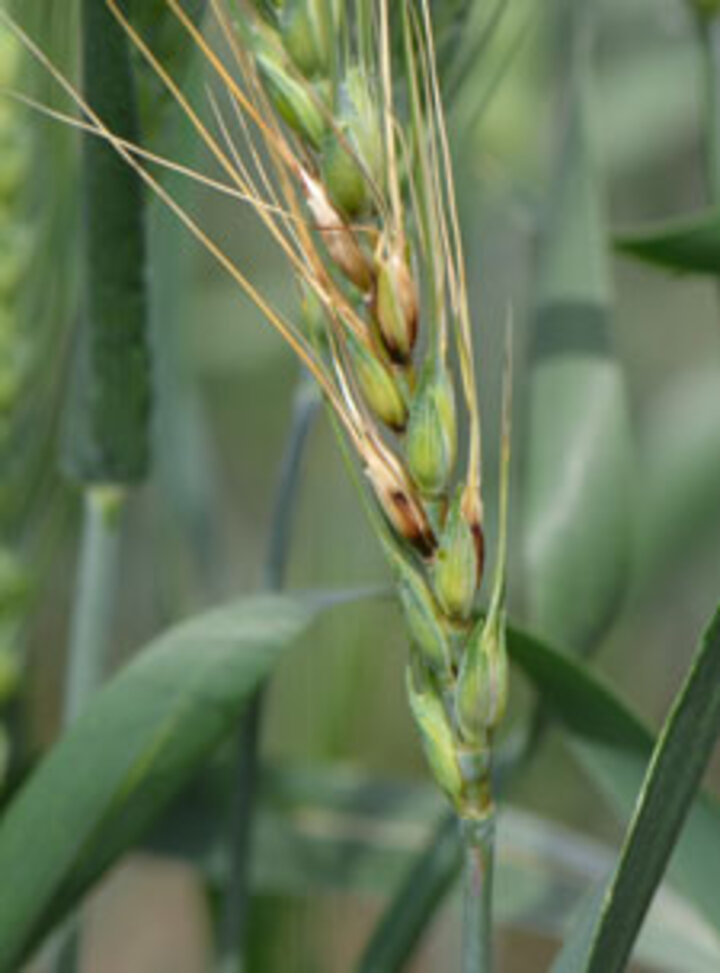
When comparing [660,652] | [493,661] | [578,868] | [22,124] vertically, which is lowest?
[660,652]

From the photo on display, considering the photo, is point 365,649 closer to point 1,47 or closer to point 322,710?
point 322,710

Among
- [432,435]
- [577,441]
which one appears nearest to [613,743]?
[577,441]

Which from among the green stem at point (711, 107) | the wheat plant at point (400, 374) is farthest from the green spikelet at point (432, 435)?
the green stem at point (711, 107)

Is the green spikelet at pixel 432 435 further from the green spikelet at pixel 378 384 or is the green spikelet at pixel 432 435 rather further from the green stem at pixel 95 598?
the green stem at pixel 95 598

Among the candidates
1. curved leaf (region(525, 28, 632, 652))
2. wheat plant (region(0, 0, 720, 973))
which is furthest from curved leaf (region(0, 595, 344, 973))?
curved leaf (region(525, 28, 632, 652))

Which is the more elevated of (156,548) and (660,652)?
(156,548)

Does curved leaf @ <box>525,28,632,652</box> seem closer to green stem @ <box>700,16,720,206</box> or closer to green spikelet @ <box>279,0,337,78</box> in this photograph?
green stem @ <box>700,16,720,206</box>

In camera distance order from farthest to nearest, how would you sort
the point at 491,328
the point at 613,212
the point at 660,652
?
the point at 613,212 → the point at 660,652 → the point at 491,328

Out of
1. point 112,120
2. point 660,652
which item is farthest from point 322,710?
point 660,652
